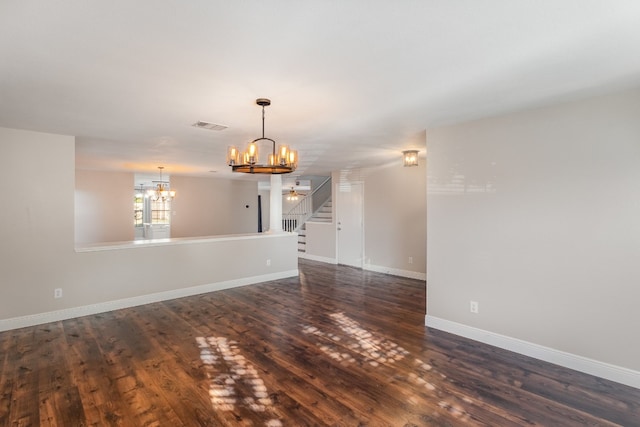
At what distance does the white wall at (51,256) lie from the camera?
3.76m

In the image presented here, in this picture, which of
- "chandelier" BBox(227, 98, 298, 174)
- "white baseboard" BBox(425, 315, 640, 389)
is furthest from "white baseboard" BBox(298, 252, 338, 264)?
"chandelier" BBox(227, 98, 298, 174)

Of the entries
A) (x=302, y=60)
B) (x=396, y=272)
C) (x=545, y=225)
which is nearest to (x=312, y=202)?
(x=396, y=272)

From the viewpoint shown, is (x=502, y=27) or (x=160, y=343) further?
(x=160, y=343)

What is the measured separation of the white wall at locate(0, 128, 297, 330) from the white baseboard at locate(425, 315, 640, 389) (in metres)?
4.14

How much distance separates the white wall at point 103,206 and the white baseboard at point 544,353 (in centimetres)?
779

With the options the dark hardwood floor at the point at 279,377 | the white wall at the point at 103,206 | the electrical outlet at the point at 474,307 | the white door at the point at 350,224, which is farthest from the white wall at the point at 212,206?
the electrical outlet at the point at 474,307

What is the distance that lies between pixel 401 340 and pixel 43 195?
471 centimetres

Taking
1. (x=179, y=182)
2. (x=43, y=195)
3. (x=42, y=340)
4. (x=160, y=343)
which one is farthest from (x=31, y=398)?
(x=179, y=182)

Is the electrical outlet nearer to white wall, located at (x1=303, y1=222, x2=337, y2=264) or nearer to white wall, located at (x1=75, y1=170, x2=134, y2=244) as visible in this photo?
white wall, located at (x1=303, y1=222, x2=337, y2=264)

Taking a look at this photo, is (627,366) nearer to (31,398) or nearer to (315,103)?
(315,103)

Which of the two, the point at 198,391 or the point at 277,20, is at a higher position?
the point at 277,20

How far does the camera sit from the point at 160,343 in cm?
336

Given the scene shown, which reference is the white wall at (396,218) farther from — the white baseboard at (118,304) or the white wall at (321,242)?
A: the white baseboard at (118,304)

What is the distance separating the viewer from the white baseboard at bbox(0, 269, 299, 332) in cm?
383
